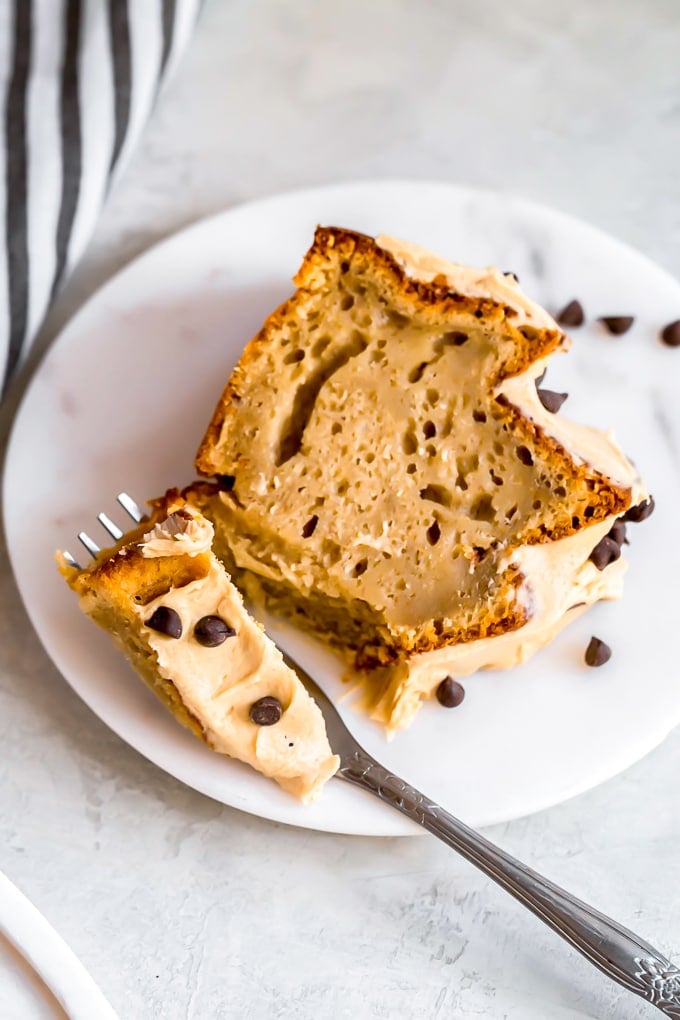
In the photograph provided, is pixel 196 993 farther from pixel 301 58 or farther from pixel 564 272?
pixel 301 58

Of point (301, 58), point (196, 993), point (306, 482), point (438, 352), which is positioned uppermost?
point (301, 58)

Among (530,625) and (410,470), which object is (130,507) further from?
(530,625)

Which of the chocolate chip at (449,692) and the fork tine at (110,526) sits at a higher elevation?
the fork tine at (110,526)

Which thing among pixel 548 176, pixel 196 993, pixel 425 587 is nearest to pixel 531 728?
pixel 425 587

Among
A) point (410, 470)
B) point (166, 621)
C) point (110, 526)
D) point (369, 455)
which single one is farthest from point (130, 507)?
point (410, 470)

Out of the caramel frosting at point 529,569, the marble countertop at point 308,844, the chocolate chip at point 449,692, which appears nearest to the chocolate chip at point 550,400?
the caramel frosting at point 529,569

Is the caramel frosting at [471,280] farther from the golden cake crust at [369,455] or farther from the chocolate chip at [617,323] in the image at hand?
the chocolate chip at [617,323]
